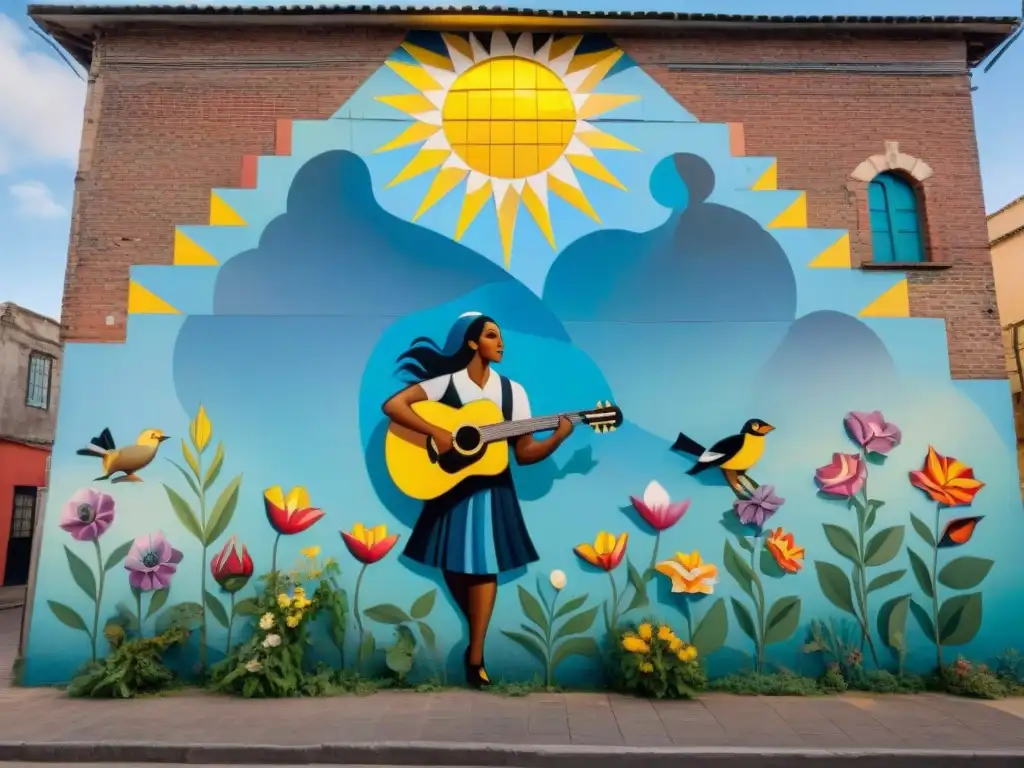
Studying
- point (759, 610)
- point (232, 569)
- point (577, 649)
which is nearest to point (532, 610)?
point (577, 649)

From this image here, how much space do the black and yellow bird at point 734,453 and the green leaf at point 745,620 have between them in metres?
1.19

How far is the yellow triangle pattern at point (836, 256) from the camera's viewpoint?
327 inches

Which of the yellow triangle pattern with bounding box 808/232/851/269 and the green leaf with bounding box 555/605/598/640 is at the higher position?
the yellow triangle pattern with bounding box 808/232/851/269

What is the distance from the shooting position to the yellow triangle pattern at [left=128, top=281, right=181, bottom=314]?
8.13 meters

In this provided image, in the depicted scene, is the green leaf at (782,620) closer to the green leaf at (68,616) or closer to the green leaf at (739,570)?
the green leaf at (739,570)

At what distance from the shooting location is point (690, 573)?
770 cm

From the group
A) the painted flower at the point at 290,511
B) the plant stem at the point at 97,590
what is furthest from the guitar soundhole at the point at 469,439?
the plant stem at the point at 97,590

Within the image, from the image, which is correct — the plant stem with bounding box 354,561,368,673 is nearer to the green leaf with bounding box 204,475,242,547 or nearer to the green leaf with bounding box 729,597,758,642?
the green leaf with bounding box 204,475,242,547

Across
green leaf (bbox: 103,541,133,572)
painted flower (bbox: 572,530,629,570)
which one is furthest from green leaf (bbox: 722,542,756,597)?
green leaf (bbox: 103,541,133,572)

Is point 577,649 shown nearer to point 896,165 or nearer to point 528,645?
point 528,645

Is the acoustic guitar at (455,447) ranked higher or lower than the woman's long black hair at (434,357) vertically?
lower

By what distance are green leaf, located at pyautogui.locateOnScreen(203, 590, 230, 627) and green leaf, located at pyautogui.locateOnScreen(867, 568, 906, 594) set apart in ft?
23.1

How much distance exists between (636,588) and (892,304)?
4457mm

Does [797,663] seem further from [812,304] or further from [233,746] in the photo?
[233,746]
